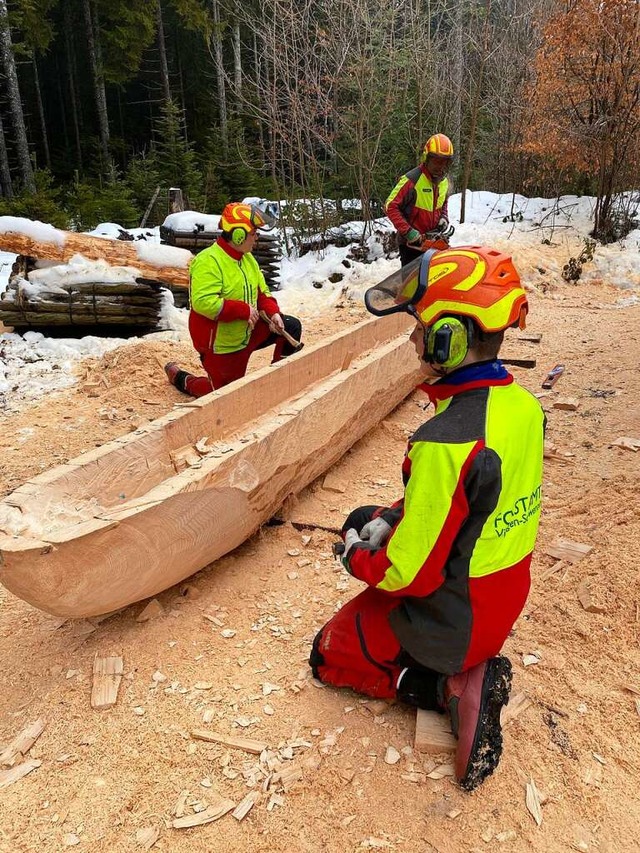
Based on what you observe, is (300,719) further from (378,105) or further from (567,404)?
(378,105)

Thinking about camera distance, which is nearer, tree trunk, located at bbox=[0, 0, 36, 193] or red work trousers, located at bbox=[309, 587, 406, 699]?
red work trousers, located at bbox=[309, 587, 406, 699]

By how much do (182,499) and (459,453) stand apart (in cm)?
123

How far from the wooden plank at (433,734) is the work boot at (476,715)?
0.08 m

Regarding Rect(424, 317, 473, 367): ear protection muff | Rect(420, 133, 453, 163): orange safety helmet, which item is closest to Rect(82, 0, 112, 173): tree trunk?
Rect(420, 133, 453, 163): orange safety helmet

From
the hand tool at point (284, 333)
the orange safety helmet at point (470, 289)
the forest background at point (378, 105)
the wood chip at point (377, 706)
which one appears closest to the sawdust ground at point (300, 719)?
the wood chip at point (377, 706)

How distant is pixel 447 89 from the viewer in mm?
11578

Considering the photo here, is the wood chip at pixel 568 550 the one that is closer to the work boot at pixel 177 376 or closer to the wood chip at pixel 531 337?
the work boot at pixel 177 376

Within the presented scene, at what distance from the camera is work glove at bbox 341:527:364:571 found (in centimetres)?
218

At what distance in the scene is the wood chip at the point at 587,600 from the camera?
9.02 feet

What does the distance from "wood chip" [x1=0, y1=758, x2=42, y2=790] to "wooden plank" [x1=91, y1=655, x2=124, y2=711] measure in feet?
0.86

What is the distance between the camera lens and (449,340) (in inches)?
74.9

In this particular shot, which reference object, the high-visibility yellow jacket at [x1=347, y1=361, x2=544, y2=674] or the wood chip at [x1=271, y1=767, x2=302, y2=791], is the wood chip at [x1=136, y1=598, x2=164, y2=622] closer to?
the wood chip at [x1=271, y1=767, x2=302, y2=791]

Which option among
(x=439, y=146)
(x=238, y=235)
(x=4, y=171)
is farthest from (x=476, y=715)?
(x=4, y=171)

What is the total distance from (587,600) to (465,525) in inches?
48.3
